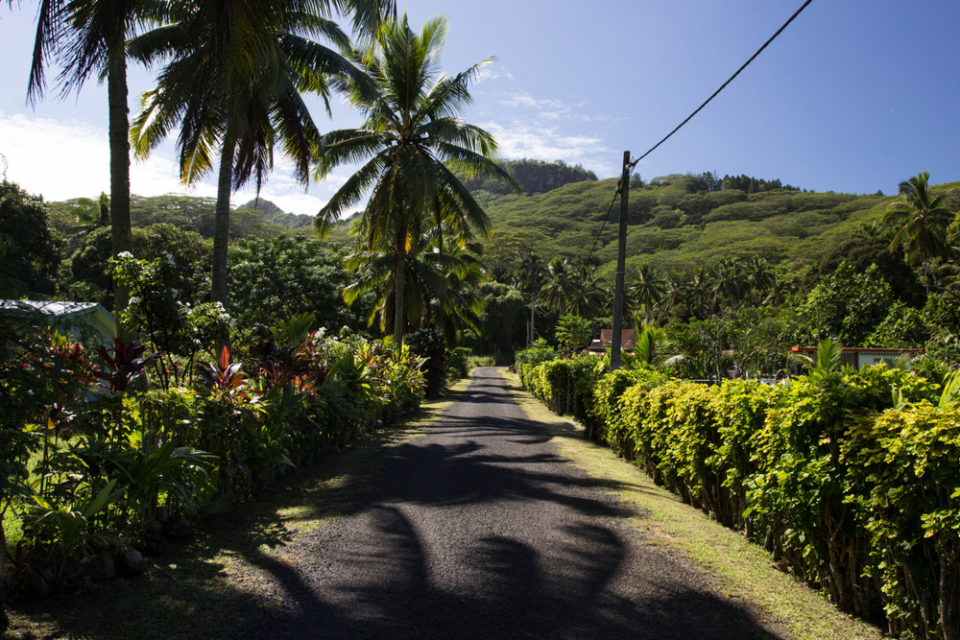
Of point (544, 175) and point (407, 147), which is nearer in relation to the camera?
point (407, 147)

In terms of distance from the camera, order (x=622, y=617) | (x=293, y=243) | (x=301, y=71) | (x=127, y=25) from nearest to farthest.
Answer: (x=622, y=617)
(x=127, y=25)
(x=301, y=71)
(x=293, y=243)

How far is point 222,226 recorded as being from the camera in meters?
10.4

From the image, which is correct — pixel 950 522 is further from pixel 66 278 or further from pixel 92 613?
pixel 66 278

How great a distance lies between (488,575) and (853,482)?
256cm

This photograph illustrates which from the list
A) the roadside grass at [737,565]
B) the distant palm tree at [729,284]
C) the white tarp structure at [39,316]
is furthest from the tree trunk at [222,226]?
the distant palm tree at [729,284]

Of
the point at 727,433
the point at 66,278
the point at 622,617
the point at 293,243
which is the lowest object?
the point at 622,617

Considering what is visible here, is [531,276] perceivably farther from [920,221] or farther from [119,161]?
[119,161]

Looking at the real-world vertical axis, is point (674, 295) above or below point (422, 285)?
above

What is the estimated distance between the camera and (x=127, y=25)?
7578mm

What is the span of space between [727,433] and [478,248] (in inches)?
1165

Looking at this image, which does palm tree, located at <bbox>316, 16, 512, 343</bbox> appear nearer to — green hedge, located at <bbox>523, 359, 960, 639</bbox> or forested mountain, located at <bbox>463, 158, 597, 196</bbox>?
green hedge, located at <bbox>523, 359, 960, 639</bbox>

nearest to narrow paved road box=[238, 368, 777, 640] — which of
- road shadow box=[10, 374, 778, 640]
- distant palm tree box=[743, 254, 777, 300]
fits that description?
road shadow box=[10, 374, 778, 640]

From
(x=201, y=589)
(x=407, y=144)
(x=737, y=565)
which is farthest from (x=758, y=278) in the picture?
(x=201, y=589)

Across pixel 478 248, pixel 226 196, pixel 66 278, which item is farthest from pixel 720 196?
pixel 226 196
